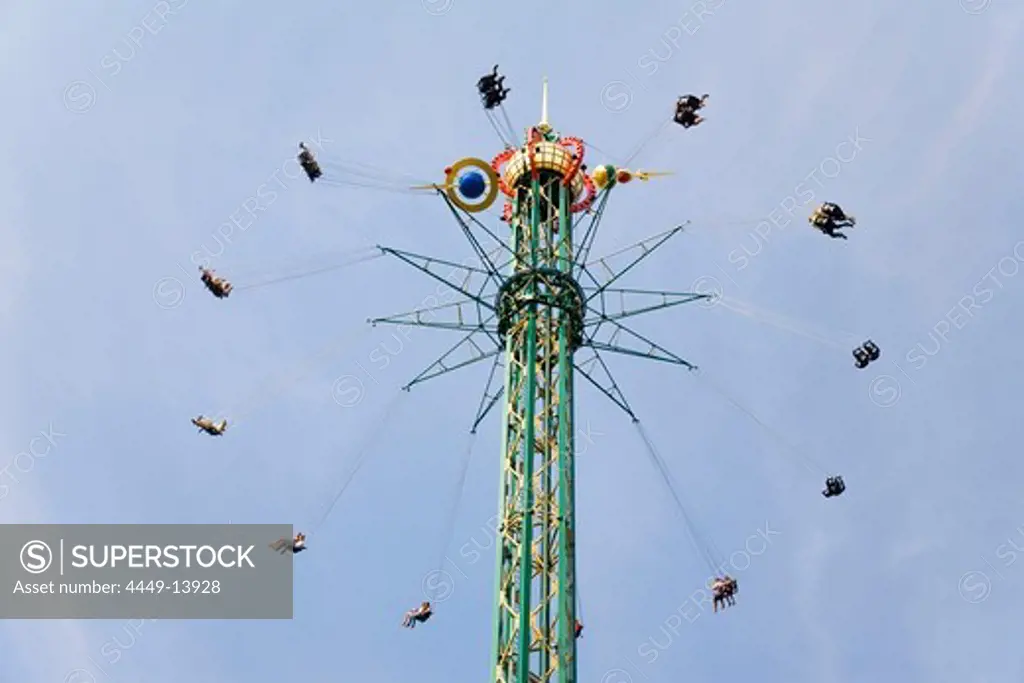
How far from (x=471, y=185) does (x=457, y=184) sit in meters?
0.49

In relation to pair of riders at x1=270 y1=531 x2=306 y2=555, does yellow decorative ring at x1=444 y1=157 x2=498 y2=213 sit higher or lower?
higher

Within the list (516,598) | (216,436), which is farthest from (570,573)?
(216,436)

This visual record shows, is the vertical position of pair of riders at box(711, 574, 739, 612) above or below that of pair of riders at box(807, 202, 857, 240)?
below

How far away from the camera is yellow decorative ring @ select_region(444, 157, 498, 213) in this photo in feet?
216

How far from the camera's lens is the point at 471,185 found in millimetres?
66062

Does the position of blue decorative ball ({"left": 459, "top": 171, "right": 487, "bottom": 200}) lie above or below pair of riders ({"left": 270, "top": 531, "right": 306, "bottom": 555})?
above

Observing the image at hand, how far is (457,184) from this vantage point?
2598 inches

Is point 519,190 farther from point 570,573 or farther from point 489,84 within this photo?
point 570,573

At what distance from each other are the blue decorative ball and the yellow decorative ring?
0.18 meters

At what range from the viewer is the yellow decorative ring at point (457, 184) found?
2594 inches

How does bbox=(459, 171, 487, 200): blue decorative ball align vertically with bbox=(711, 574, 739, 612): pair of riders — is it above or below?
above

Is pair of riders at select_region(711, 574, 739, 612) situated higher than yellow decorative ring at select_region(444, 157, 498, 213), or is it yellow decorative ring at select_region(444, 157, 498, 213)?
yellow decorative ring at select_region(444, 157, 498, 213)

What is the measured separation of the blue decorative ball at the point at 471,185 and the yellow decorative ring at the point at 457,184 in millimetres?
178

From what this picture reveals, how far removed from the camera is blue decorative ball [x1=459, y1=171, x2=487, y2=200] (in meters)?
66.0
